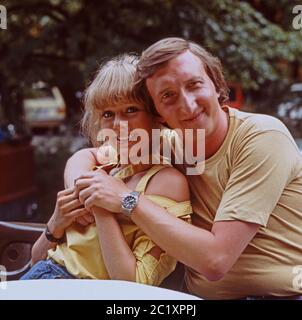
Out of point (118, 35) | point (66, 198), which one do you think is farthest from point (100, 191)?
point (118, 35)

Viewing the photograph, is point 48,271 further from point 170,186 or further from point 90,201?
point 170,186

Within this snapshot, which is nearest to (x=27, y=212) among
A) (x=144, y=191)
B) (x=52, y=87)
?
(x=52, y=87)

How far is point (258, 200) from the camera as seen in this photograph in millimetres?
1211

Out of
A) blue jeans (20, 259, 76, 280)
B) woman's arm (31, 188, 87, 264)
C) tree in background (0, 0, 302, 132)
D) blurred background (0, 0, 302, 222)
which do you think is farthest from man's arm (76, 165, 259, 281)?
tree in background (0, 0, 302, 132)

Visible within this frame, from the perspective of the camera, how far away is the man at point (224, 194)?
1.21m

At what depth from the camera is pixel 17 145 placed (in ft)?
13.6

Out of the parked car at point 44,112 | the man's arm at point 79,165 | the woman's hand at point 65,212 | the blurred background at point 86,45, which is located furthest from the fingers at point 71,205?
the parked car at point 44,112

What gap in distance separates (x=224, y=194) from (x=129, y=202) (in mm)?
212

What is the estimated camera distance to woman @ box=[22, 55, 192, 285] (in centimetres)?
126

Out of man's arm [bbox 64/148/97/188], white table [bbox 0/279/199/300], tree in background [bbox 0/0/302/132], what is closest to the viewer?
white table [bbox 0/279/199/300]

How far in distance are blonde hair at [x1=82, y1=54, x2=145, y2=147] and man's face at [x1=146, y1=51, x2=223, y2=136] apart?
2.2 inches

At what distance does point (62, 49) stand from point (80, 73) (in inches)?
8.8

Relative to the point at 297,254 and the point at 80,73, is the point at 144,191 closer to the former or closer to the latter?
the point at 297,254

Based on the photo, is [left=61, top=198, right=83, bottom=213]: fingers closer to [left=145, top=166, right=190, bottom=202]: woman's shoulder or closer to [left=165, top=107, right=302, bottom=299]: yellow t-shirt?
[left=145, top=166, right=190, bottom=202]: woman's shoulder
